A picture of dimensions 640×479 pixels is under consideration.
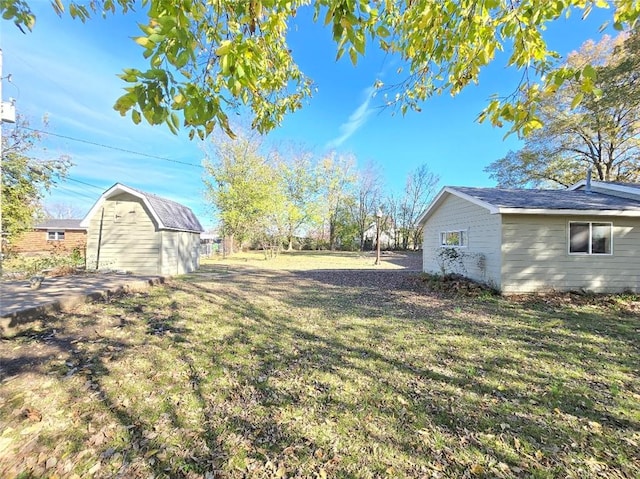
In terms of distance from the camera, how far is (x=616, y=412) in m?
2.73

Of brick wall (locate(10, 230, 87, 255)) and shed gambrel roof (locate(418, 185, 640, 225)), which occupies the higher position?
shed gambrel roof (locate(418, 185, 640, 225))

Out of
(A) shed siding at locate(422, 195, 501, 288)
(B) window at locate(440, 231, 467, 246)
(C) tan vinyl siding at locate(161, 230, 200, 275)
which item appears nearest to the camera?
(A) shed siding at locate(422, 195, 501, 288)

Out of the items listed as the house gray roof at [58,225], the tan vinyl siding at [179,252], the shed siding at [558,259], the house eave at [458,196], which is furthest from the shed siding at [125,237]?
the house gray roof at [58,225]

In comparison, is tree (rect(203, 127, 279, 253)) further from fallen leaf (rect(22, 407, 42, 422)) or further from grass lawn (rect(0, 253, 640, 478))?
fallen leaf (rect(22, 407, 42, 422))

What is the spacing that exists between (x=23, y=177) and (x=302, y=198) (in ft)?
68.1

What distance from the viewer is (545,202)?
841cm

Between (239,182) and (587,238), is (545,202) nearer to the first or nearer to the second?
(587,238)

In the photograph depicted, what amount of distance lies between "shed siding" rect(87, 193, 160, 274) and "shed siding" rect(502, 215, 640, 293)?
11734 millimetres

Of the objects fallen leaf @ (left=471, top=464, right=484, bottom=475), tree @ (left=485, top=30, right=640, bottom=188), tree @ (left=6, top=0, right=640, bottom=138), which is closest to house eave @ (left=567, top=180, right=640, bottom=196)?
tree @ (left=485, top=30, right=640, bottom=188)

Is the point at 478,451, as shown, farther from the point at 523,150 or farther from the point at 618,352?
the point at 523,150

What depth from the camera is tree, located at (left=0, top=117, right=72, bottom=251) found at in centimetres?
1080

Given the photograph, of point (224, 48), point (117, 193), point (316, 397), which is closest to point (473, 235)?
point (316, 397)

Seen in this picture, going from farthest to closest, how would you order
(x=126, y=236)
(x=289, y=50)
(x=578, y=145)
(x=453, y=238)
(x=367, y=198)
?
(x=367, y=198)
(x=578, y=145)
(x=126, y=236)
(x=453, y=238)
(x=289, y=50)

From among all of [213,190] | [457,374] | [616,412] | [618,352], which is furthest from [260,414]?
[213,190]
